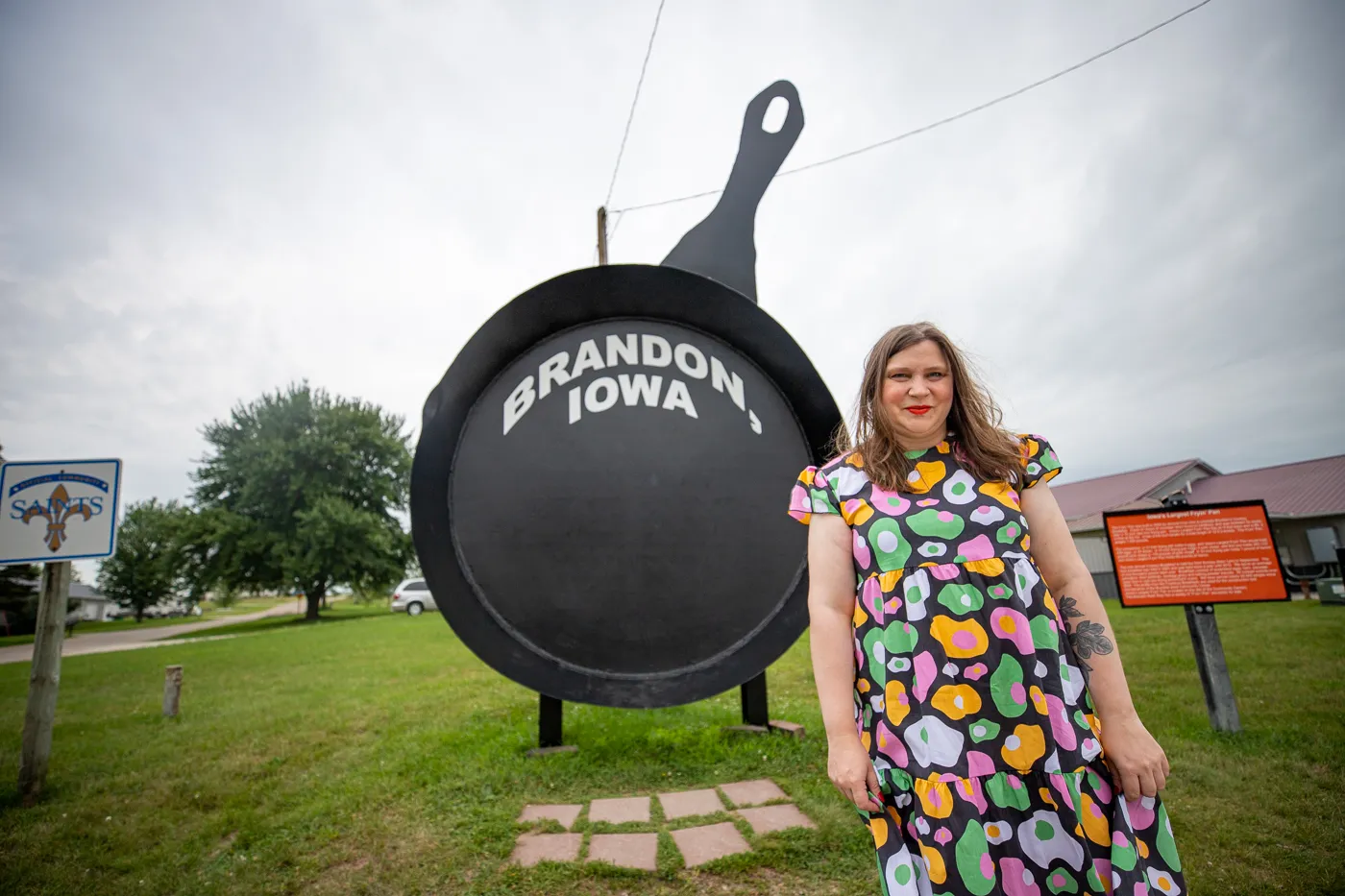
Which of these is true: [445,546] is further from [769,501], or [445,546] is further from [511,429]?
[769,501]

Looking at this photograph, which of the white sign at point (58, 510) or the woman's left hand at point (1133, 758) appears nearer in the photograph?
the woman's left hand at point (1133, 758)

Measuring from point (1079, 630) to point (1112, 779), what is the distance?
271mm

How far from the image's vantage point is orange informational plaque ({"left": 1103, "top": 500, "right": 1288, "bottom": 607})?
395 cm

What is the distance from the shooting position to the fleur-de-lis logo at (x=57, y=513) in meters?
3.94

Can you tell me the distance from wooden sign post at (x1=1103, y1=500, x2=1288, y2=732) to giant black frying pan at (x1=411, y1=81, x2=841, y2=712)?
2.84 metres

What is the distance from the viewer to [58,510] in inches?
A: 158

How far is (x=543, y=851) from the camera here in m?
2.53

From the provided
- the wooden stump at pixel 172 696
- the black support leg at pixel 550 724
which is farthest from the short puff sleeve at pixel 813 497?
the wooden stump at pixel 172 696

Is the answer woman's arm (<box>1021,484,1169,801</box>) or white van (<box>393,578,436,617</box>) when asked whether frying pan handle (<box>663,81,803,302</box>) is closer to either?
woman's arm (<box>1021,484,1169,801</box>)

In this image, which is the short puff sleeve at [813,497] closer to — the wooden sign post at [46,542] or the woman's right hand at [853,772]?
the woman's right hand at [853,772]

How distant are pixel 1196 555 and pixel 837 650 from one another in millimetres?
4143

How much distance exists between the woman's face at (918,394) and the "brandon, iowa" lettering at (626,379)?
4.08 ft

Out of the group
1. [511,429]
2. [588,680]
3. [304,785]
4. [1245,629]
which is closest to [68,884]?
[304,785]

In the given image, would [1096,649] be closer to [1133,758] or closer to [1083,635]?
[1083,635]
